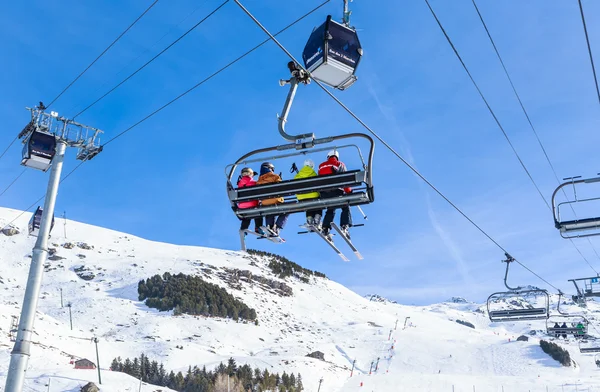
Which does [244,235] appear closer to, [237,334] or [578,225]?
[578,225]

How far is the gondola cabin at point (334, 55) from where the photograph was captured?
10.5 m

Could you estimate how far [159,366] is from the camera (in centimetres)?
7838

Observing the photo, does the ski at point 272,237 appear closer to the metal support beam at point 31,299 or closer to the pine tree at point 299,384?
the metal support beam at point 31,299

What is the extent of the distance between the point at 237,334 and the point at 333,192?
107758 millimetres

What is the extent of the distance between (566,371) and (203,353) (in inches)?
2286

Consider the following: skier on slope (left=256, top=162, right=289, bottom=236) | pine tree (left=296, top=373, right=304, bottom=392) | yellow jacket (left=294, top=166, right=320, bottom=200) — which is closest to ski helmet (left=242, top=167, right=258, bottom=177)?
skier on slope (left=256, top=162, right=289, bottom=236)

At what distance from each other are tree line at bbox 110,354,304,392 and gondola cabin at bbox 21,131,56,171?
5703 centimetres

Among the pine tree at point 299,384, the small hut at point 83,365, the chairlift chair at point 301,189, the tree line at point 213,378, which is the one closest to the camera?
the chairlift chair at point 301,189

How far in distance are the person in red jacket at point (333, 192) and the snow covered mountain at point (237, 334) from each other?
4690cm

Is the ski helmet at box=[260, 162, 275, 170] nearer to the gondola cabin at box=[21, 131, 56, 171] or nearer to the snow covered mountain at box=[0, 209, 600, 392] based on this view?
the gondola cabin at box=[21, 131, 56, 171]

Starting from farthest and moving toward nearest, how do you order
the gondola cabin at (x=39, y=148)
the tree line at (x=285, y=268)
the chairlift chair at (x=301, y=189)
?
1. the tree line at (x=285, y=268)
2. the gondola cabin at (x=39, y=148)
3. the chairlift chair at (x=301, y=189)

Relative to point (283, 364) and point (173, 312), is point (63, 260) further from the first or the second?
point (283, 364)

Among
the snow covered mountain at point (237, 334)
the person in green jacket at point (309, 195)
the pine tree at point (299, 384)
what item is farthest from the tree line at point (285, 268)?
the person in green jacket at point (309, 195)

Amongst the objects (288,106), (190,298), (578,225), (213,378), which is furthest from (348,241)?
(190,298)
